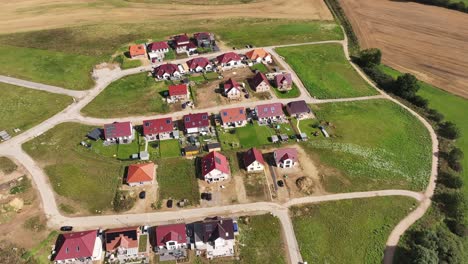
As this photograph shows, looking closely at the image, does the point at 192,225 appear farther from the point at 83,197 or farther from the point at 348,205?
the point at 348,205

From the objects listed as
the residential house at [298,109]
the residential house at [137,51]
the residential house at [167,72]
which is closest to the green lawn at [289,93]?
the residential house at [298,109]

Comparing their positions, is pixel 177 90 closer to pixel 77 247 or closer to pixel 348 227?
pixel 77 247

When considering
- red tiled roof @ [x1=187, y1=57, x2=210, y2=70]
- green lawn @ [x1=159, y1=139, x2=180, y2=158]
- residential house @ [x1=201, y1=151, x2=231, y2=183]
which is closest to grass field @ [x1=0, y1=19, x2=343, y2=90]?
red tiled roof @ [x1=187, y1=57, x2=210, y2=70]

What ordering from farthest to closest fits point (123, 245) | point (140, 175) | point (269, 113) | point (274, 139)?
point (269, 113) < point (274, 139) < point (140, 175) < point (123, 245)

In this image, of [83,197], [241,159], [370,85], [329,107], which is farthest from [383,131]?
[83,197]

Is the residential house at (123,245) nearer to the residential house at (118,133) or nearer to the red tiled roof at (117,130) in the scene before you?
the residential house at (118,133)

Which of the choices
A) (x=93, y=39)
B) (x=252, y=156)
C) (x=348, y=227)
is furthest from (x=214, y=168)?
(x=93, y=39)
